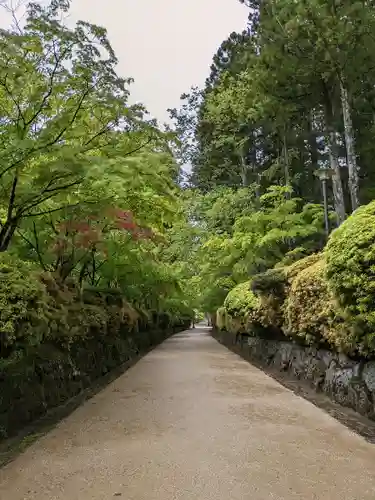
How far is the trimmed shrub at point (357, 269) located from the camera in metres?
4.62

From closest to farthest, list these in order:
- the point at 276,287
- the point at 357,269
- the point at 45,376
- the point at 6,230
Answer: the point at 357,269 < the point at 6,230 < the point at 45,376 < the point at 276,287

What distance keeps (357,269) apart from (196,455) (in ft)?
7.64

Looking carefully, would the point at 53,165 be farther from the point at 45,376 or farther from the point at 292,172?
the point at 292,172

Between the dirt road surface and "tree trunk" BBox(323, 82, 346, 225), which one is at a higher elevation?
"tree trunk" BBox(323, 82, 346, 225)

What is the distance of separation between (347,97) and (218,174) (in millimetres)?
9812

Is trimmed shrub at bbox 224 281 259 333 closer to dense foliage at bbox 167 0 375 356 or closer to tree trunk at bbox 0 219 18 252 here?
dense foliage at bbox 167 0 375 356

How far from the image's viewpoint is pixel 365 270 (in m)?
4.69

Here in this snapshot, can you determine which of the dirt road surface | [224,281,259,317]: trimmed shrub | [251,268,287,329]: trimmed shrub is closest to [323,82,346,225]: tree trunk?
[224,281,259,317]: trimmed shrub

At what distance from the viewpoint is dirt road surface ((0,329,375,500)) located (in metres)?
3.17

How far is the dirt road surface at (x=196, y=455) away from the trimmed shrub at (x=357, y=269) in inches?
46.7

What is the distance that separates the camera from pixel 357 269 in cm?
471

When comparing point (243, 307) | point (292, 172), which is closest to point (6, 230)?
point (243, 307)

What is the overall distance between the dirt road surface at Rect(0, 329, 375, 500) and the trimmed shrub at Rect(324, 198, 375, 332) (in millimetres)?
1187

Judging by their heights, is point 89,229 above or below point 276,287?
above
